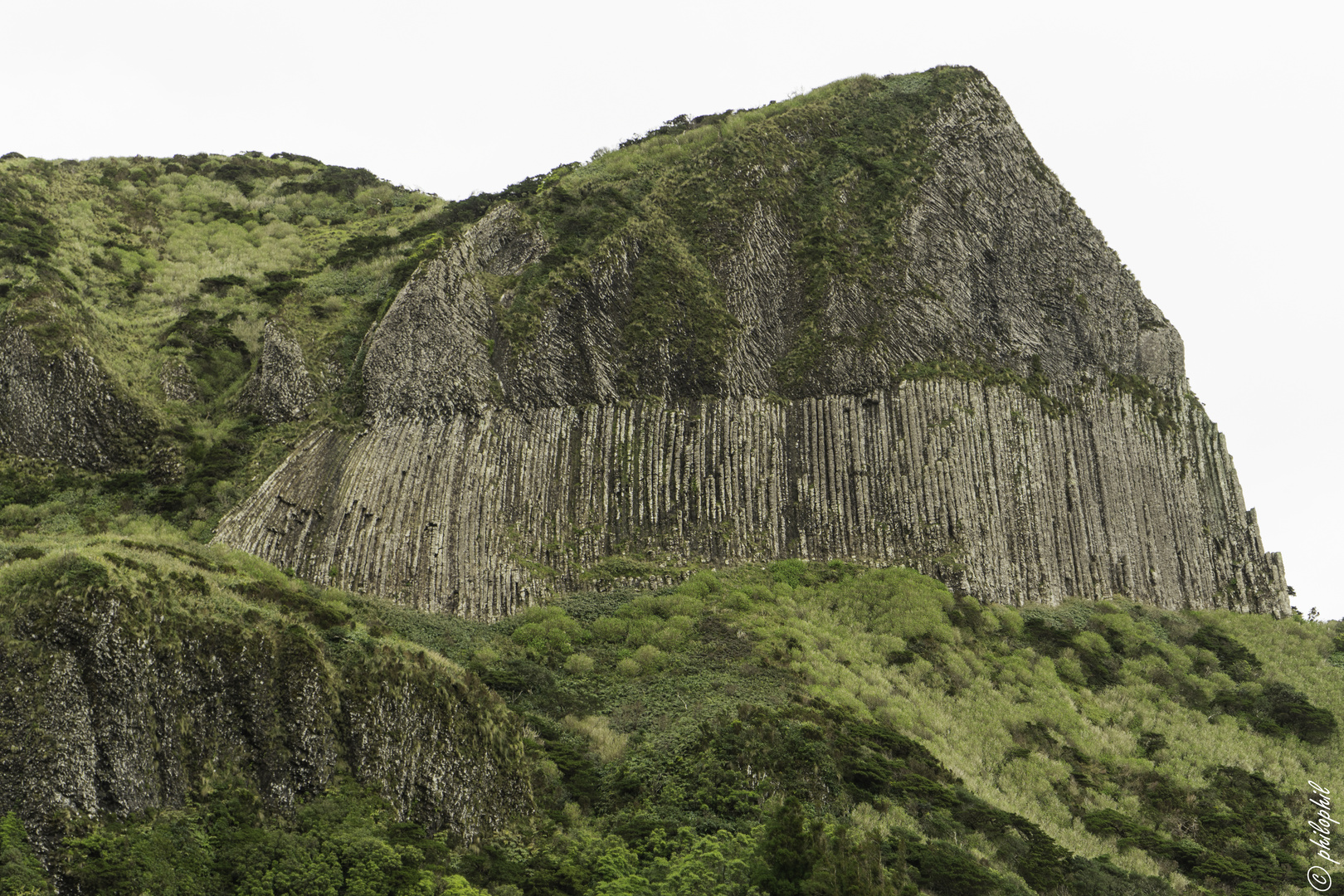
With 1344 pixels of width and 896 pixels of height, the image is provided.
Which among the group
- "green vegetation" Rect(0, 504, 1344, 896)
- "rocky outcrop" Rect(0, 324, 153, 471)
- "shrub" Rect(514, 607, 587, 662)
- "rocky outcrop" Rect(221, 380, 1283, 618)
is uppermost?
"rocky outcrop" Rect(0, 324, 153, 471)

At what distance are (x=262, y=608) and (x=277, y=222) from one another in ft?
152

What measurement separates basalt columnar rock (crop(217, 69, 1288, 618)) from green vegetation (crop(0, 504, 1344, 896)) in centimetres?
263

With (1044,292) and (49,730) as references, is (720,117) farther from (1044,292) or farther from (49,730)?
(49,730)

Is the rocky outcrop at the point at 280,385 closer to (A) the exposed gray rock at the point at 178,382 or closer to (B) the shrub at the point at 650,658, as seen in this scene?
(A) the exposed gray rock at the point at 178,382

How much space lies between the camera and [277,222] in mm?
64250

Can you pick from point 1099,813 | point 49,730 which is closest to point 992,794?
point 1099,813

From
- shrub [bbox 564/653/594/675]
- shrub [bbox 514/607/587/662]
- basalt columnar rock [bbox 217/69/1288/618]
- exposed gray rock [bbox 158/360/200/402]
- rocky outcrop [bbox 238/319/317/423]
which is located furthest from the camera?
exposed gray rock [bbox 158/360/200/402]

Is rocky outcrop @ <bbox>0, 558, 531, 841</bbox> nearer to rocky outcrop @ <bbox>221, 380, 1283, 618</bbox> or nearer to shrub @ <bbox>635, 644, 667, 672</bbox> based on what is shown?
shrub @ <bbox>635, 644, 667, 672</bbox>

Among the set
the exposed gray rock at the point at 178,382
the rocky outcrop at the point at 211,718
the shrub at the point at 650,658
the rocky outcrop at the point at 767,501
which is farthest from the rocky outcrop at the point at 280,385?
the rocky outcrop at the point at 211,718

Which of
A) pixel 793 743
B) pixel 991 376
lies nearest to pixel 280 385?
pixel 793 743

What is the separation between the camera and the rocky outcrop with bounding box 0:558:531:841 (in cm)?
1848

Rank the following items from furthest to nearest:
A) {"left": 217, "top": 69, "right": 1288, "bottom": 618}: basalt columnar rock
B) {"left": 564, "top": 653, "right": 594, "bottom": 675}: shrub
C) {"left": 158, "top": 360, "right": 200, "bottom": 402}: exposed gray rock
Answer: {"left": 158, "top": 360, "right": 200, "bottom": 402}: exposed gray rock
{"left": 217, "top": 69, "right": 1288, "bottom": 618}: basalt columnar rock
{"left": 564, "top": 653, "right": 594, "bottom": 675}: shrub

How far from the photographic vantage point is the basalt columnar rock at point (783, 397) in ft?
134

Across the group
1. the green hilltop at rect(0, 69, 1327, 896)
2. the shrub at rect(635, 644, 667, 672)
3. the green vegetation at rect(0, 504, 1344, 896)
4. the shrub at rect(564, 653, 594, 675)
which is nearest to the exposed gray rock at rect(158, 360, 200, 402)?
the green hilltop at rect(0, 69, 1327, 896)
